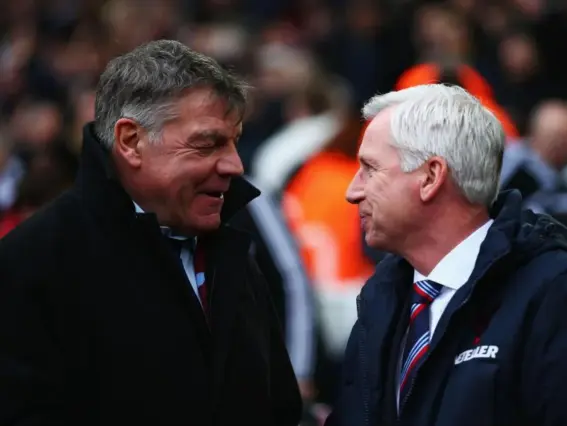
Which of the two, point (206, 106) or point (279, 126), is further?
point (279, 126)

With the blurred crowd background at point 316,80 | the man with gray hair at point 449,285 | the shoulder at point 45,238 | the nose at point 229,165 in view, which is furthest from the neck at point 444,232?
the blurred crowd background at point 316,80

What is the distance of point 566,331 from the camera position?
3.48 m

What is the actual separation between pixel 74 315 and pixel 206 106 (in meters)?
0.73

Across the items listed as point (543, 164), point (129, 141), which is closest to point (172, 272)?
point (129, 141)

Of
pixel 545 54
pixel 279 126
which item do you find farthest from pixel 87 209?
pixel 545 54

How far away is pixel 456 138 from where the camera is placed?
3.71 meters

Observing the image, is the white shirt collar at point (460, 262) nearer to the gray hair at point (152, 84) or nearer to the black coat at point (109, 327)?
the black coat at point (109, 327)

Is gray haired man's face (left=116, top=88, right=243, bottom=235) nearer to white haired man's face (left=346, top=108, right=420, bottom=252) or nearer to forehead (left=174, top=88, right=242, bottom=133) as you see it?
forehead (left=174, top=88, right=242, bottom=133)

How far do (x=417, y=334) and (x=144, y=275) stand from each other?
2.66 feet

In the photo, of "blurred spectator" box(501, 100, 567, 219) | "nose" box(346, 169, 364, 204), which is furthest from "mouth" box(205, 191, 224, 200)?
"blurred spectator" box(501, 100, 567, 219)

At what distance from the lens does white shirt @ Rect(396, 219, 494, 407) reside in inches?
148

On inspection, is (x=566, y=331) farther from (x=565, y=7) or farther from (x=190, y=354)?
(x=565, y=7)

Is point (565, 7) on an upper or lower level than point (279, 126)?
upper

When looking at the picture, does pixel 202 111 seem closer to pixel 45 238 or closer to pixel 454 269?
pixel 45 238
